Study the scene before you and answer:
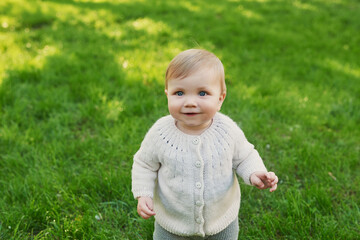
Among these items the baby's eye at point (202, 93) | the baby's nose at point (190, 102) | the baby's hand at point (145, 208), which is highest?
the baby's eye at point (202, 93)

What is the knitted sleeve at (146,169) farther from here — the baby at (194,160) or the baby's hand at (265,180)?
the baby's hand at (265,180)

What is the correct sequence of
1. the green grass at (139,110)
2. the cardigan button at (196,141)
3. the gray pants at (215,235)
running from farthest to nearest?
1. the green grass at (139,110)
2. the gray pants at (215,235)
3. the cardigan button at (196,141)

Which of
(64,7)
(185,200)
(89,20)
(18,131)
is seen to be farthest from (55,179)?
(64,7)

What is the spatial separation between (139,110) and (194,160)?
193 centimetres

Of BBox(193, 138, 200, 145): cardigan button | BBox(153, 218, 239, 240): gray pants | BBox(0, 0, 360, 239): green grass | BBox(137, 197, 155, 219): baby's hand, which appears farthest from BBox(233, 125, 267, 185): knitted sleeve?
BBox(0, 0, 360, 239): green grass

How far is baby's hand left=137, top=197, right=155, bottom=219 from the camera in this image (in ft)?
5.66

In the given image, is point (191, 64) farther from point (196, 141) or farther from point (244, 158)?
→ point (244, 158)

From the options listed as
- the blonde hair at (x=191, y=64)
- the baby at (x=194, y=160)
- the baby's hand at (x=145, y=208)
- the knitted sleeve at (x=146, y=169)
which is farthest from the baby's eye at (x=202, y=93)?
the baby's hand at (x=145, y=208)

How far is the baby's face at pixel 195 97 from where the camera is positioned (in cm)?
163

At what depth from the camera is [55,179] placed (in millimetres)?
2641

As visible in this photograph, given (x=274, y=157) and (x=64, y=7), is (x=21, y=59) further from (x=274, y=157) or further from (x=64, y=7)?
(x=274, y=157)

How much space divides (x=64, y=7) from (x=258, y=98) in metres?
4.99

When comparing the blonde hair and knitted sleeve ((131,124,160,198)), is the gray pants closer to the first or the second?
knitted sleeve ((131,124,160,198))

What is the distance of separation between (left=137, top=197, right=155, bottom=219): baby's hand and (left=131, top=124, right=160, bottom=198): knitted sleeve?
33 mm
